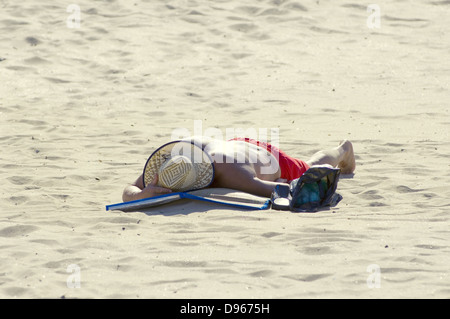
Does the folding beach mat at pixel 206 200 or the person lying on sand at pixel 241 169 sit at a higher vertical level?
the person lying on sand at pixel 241 169

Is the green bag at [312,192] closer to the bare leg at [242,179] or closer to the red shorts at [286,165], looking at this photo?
the bare leg at [242,179]

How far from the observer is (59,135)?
7.55 meters

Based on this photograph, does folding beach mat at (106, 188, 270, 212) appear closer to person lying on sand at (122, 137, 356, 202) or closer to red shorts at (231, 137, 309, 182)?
person lying on sand at (122, 137, 356, 202)

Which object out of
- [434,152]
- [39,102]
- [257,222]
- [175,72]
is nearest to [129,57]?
[175,72]

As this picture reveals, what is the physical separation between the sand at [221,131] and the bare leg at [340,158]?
0.17 m

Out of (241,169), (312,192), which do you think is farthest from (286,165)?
(312,192)

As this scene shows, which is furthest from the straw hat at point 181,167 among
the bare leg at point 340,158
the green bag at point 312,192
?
the bare leg at point 340,158

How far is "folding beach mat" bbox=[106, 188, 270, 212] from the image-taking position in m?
5.24

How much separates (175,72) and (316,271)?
6.04m

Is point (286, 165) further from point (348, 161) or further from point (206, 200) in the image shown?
point (206, 200)

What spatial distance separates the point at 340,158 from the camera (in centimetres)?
609

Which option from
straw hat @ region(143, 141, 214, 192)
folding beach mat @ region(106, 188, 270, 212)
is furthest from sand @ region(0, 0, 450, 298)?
straw hat @ region(143, 141, 214, 192)

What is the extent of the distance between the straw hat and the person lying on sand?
0.03m

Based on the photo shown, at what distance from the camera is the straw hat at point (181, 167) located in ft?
17.4
